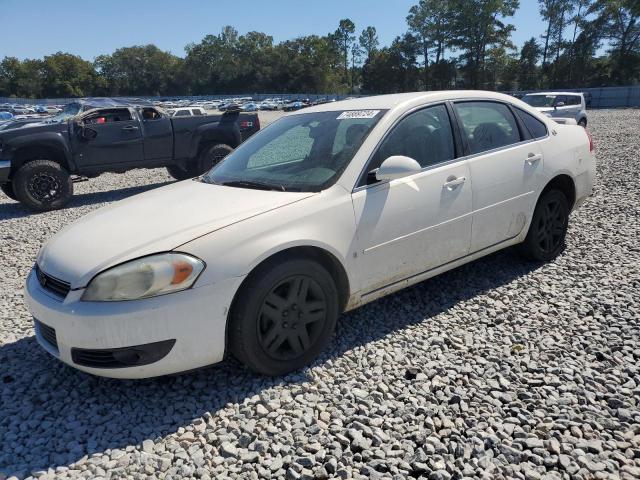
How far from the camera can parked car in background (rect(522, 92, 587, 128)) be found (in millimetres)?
16188

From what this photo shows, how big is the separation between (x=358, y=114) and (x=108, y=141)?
7.10 m

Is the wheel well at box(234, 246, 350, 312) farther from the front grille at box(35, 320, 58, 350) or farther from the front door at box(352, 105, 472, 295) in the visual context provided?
the front grille at box(35, 320, 58, 350)

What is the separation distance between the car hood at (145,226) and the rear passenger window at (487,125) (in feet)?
5.19

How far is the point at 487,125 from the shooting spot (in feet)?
13.0

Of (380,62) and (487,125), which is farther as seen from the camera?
(380,62)

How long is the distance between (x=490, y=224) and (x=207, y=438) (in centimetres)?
260

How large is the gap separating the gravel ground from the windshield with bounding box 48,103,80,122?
21.5 ft

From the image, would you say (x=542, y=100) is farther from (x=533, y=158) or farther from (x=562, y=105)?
(x=533, y=158)

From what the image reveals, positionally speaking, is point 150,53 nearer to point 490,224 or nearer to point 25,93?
point 25,93

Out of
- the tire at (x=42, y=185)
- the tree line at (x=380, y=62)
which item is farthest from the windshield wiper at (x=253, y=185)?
the tree line at (x=380, y=62)

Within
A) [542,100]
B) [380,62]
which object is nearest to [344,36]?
[380,62]

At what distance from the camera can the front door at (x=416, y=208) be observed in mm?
3084

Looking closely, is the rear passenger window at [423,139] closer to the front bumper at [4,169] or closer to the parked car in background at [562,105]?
the front bumper at [4,169]

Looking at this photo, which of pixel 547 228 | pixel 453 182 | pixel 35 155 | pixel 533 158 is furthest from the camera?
pixel 35 155
